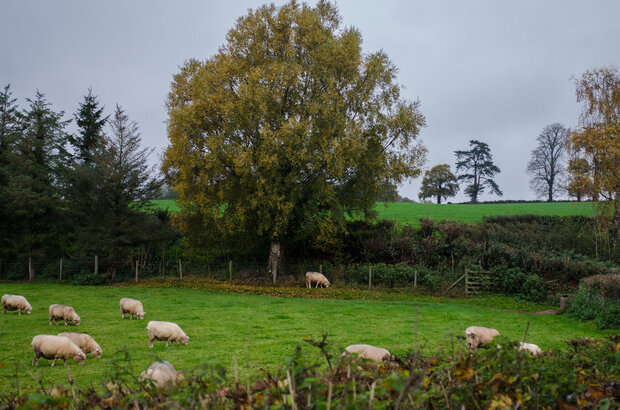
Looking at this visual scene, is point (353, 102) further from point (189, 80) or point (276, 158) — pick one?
point (189, 80)

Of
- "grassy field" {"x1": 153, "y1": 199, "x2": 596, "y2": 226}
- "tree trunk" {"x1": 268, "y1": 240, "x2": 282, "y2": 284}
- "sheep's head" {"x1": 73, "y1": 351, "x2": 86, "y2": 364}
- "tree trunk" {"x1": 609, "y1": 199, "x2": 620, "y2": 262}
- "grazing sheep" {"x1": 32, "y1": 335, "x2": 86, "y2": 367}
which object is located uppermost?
"grassy field" {"x1": 153, "y1": 199, "x2": 596, "y2": 226}

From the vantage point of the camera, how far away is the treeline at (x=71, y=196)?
3164 cm

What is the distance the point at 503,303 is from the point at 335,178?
12.1 metres

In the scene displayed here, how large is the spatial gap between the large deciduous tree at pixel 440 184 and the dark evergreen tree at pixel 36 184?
59.9 meters

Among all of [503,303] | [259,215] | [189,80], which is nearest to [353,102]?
[259,215]

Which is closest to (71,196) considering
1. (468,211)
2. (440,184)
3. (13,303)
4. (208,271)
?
(208,271)

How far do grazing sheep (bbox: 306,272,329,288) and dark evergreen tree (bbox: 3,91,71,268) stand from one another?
1973 cm

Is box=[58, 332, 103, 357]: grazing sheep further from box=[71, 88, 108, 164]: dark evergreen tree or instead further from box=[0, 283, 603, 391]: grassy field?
box=[71, 88, 108, 164]: dark evergreen tree

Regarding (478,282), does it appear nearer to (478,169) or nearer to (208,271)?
(208,271)

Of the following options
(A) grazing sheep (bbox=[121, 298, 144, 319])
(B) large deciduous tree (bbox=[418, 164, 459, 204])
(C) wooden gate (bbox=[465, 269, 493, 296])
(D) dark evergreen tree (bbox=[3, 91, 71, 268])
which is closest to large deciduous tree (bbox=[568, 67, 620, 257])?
(C) wooden gate (bbox=[465, 269, 493, 296])

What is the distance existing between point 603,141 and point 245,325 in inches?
1020

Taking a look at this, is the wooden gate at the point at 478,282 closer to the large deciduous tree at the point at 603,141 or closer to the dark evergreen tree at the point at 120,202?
the large deciduous tree at the point at 603,141

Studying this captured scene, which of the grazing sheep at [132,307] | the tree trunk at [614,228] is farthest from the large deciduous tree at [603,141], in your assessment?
the grazing sheep at [132,307]

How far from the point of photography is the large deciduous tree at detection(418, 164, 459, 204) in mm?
80625
